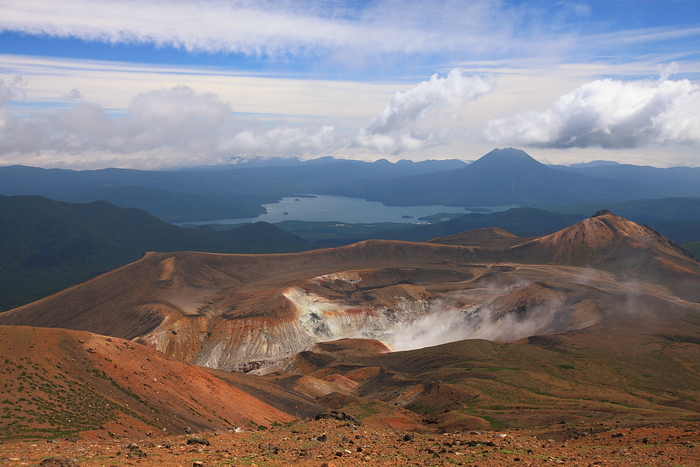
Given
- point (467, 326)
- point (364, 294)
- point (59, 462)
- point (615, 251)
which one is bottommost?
point (467, 326)

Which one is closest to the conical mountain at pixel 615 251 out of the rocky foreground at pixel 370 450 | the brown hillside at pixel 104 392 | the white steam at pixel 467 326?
the white steam at pixel 467 326

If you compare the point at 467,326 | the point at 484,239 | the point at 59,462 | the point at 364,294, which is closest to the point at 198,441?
the point at 59,462

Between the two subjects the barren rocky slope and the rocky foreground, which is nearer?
the rocky foreground

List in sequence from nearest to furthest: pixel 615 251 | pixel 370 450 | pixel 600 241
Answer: pixel 370 450, pixel 615 251, pixel 600 241

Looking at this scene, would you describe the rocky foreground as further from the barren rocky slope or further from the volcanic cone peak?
the volcanic cone peak

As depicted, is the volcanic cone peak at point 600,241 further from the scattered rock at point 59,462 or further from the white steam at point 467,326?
the scattered rock at point 59,462

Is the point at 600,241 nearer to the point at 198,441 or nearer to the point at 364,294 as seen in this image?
the point at 364,294

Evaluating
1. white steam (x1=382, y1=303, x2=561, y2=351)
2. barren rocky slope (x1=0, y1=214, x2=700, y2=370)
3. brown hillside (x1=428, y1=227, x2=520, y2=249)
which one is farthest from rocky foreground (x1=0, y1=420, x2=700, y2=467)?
brown hillside (x1=428, y1=227, x2=520, y2=249)

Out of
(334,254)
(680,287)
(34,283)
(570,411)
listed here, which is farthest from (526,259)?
(34,283)

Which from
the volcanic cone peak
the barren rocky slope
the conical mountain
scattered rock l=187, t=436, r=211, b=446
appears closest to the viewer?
scattered rock l=187, t=436, r=211, b=446
